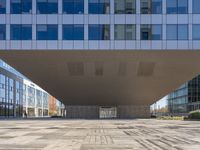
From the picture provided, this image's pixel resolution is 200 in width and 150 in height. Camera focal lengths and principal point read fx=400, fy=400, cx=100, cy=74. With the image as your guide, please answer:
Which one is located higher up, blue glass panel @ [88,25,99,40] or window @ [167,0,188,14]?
window @ [167,0,188,14]

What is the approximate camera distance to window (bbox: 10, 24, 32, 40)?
2032 inches

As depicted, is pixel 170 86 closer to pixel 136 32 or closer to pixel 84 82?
pixel 84 82

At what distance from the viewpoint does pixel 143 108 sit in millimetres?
82062

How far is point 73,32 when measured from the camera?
5231 centimetres

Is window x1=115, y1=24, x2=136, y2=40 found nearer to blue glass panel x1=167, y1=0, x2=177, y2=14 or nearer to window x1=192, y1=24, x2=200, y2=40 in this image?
blue glass panel x1=167, y1=0, x2=177, y2=14

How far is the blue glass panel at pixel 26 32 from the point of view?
5166 centimetres

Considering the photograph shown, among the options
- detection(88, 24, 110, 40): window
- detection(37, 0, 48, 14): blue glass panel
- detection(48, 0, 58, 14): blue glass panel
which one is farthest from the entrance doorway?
detection(37, 0, 48, 14): blue glass panel

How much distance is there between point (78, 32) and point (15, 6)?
353 inches

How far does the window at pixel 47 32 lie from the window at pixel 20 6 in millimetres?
2819

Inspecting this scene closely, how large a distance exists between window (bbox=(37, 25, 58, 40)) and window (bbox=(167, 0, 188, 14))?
49.7 feet

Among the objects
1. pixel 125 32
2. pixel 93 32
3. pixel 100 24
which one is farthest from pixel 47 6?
pixel 125 32

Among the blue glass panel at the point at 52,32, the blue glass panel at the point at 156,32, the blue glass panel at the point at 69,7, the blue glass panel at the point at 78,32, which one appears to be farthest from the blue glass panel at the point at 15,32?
the blue glass panel at the point at 156,32

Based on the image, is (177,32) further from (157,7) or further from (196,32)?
(157,7)

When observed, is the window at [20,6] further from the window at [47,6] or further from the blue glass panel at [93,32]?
the blue glass panel at [93,32]
